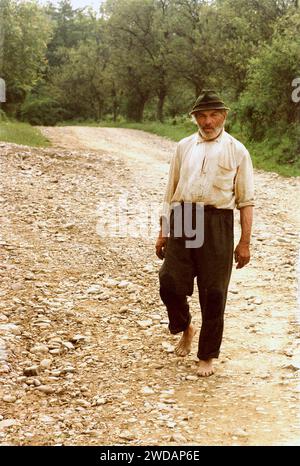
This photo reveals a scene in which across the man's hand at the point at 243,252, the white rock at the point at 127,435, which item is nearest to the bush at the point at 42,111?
the man's hand at the point at 243,252

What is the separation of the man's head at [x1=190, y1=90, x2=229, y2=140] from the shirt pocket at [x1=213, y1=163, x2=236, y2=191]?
0.27 metres

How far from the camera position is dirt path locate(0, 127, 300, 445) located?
3866 millimetres

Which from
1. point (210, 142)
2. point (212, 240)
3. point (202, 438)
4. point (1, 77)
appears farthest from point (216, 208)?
point (1, 77)

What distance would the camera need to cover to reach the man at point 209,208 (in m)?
4.40

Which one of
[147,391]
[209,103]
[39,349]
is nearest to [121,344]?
[39,349]

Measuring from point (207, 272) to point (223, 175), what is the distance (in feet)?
2.61

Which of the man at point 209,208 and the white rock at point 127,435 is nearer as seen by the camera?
the white rock at point 127,435

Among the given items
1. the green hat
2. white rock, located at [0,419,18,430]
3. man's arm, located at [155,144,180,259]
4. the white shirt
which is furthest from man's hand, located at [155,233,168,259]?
white rock, located at [0,419,18,430]

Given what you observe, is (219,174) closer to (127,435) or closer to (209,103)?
(209,103)

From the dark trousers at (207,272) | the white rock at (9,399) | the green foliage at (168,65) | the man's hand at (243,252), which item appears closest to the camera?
the white rock at (9,399)

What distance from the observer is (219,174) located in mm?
4387

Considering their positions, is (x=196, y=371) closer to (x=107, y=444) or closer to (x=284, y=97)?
(x=107, y=444)

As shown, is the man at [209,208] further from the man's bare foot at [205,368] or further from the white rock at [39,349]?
the white rock at [39,349]

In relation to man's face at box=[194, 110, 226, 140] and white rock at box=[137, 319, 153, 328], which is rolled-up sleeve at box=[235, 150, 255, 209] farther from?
white rock at box=[137, 319, 153, 328]
